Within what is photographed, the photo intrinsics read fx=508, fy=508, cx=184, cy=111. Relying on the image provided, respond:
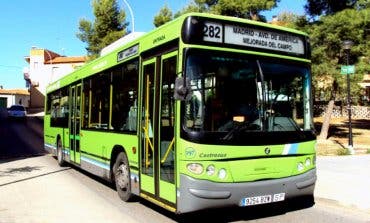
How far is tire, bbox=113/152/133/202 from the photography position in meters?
9.16

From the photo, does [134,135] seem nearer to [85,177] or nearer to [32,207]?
[32,207]

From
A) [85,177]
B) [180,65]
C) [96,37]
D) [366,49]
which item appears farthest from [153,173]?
[96,37]

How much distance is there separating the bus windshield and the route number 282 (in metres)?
0.23

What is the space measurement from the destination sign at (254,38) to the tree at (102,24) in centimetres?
4463

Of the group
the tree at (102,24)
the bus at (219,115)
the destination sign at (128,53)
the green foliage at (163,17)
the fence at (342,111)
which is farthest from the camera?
the tree at (102,24)

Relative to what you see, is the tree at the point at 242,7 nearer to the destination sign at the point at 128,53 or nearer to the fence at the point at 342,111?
the fence at the point at 342,111

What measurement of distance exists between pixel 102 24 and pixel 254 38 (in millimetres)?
46404

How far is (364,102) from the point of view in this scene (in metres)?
44.1

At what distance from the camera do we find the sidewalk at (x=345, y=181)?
9.11 metres

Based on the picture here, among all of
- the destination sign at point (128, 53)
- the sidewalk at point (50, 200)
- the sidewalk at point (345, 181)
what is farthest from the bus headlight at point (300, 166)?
the destination sign at point (128, 53)

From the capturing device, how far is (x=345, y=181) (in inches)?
445

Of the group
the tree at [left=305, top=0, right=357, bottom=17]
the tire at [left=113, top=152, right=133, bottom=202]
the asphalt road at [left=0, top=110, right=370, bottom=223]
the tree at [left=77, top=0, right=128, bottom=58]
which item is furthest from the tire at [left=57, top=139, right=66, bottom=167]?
the tree at [left=77, top=0, right=128, bottom=58]

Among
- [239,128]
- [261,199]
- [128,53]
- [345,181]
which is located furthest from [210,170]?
[345,181]

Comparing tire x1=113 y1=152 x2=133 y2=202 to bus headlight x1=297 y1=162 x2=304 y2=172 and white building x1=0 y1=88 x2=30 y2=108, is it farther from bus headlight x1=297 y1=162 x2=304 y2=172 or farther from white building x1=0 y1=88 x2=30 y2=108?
white building x1=0 y1=88 x2=30 y2=108
